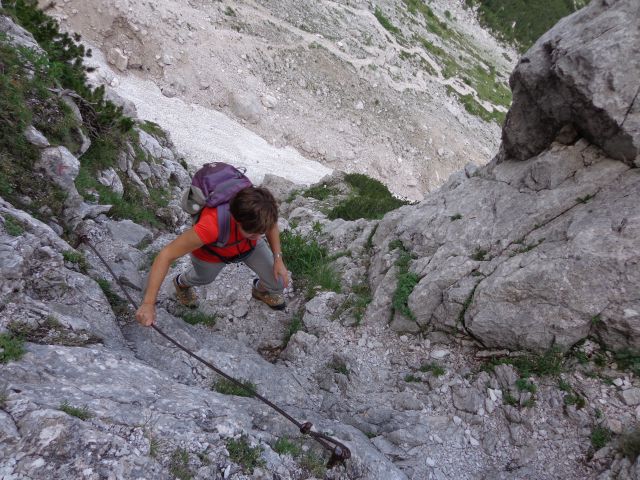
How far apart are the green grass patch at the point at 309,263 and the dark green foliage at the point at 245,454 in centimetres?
381

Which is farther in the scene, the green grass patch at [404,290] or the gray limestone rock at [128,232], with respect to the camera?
the gray limestone rock at [128,232]

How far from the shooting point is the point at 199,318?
660 cm

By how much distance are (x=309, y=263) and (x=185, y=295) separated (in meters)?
2.64

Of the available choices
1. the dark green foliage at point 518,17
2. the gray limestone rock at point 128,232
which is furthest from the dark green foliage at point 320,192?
the dark green foliage at point 518,17

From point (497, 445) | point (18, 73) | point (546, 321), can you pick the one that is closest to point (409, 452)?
point (497, 445)

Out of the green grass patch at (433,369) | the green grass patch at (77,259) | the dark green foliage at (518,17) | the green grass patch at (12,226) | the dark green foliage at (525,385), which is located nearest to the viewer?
the dark green foliage at (525,385)

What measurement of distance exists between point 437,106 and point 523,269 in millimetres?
33146

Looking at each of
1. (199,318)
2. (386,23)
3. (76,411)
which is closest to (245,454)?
(76,411)

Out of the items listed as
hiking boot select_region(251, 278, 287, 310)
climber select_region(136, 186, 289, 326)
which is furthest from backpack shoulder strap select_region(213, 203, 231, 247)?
hiking boot select_region(251, 278, 287, 310)

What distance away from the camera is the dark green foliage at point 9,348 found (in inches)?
145

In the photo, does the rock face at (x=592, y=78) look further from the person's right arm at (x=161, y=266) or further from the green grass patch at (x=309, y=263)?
the person's right arm at (x=161, y=266)

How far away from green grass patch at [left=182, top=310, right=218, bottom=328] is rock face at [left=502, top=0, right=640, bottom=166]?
6.02 metres

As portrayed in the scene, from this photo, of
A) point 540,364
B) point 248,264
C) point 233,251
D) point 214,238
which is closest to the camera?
point 214,238

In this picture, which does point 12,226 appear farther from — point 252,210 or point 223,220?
point 252,210
